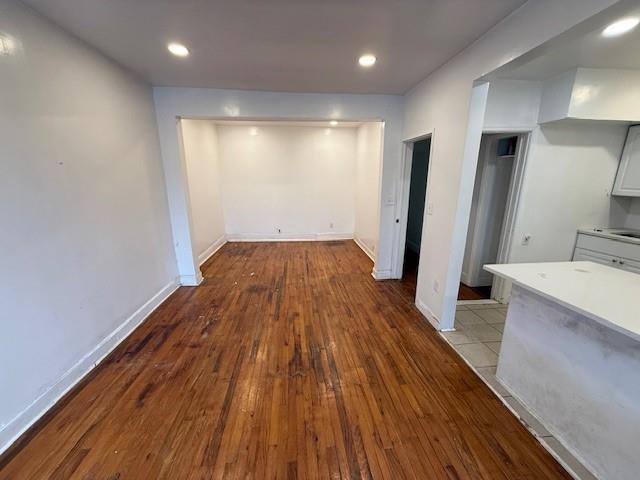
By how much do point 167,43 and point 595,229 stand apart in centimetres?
471

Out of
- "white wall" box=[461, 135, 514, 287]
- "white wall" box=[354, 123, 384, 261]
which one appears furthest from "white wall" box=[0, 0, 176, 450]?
"white wall" box=[461, 135, 514, 287]

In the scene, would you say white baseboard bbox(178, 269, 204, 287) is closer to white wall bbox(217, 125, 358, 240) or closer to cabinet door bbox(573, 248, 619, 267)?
white wall bbox(217, 125, 358, 240)

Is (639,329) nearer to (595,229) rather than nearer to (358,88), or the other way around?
(595,229)

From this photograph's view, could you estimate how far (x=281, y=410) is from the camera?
169 cm

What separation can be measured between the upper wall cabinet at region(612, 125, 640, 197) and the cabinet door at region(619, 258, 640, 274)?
2.29 feet

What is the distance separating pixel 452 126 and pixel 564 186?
5.36 ft

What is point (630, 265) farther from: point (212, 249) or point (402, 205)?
point (212, 249)

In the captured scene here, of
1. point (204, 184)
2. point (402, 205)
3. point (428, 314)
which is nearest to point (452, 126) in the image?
point (402, 205)

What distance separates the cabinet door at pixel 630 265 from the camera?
2443 millimetres

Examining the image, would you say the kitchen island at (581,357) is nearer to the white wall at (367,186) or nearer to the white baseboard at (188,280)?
the white wall at (367,186)

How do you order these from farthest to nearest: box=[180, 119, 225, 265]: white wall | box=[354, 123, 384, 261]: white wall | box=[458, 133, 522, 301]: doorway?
box=[354, 123, 384, 261]: white wall, box=[180, 119, 225, 265]: white wall, box=[458, 133, 522, 301]: doorway

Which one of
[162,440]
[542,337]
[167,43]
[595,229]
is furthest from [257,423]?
[595,229]

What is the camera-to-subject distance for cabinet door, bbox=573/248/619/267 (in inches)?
103

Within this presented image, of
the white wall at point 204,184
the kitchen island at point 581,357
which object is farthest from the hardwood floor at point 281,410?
the white wall at point 204,184
